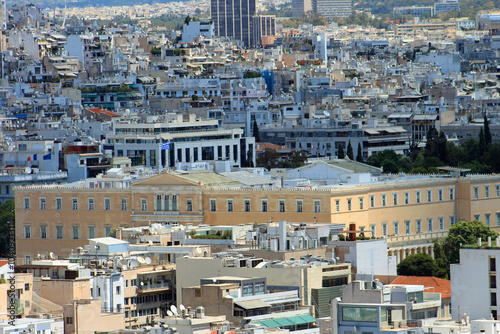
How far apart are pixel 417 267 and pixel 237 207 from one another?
13758 mm

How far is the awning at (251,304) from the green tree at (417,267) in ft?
48.7

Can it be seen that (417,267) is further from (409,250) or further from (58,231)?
(58,231)

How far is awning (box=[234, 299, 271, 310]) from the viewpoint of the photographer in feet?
157

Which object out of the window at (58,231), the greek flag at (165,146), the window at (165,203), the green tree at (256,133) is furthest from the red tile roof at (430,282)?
the green tree at (256,133)

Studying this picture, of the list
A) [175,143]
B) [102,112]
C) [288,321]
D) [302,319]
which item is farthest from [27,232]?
[102,112]

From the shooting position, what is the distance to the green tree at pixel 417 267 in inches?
2483

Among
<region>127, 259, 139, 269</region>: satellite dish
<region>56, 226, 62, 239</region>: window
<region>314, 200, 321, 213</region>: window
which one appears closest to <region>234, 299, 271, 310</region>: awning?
<region>127, 259, 139, 269</region>: satellite dish

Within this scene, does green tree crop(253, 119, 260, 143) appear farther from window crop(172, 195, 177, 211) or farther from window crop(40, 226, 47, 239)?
window crop(172, 195, 177, 211)

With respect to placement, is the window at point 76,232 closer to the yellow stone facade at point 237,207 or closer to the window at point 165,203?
the yellow stone facade at point 237,207

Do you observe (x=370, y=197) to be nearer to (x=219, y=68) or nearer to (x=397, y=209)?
(x=397, y=209)

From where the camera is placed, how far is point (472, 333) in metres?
42.0

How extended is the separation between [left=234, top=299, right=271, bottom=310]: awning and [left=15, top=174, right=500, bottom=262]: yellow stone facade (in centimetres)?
2376

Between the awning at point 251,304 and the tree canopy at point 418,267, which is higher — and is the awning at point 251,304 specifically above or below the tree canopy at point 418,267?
above

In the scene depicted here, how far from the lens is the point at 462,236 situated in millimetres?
70375
